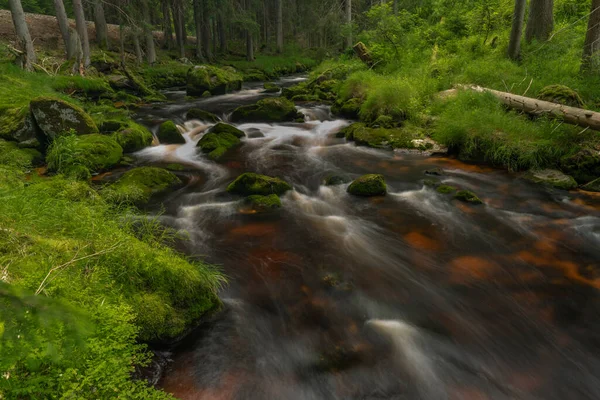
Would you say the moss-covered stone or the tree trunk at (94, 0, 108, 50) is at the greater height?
the tree trunk at (94, 0, 108, 50)

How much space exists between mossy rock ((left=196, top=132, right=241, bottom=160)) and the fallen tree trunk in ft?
24.5

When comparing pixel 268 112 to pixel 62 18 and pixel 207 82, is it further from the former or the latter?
pixel 62 18

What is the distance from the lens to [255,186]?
7.44m

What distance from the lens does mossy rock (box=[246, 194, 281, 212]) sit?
6.97 m

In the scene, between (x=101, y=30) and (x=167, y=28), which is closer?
(x=101, y=30)

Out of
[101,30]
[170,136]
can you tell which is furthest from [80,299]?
[101,30]

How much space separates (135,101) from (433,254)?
15.5 metres

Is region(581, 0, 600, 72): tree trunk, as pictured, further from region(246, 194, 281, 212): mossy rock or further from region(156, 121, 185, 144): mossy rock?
region(156, 121, 185, 144): mossy rock

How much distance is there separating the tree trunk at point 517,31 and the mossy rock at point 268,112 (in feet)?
25.0

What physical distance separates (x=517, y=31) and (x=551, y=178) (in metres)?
6.64

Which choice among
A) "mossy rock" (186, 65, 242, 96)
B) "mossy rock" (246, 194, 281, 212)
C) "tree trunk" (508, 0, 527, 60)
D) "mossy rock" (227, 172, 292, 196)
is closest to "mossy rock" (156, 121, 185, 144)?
"mossy rock" (227, 172, 292, 196)

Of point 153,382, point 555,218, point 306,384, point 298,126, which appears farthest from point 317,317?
point 298,126

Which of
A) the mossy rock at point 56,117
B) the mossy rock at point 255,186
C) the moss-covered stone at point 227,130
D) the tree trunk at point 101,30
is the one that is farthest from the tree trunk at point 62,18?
the mossy rock at point 255,186

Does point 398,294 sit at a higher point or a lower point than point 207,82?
lower
